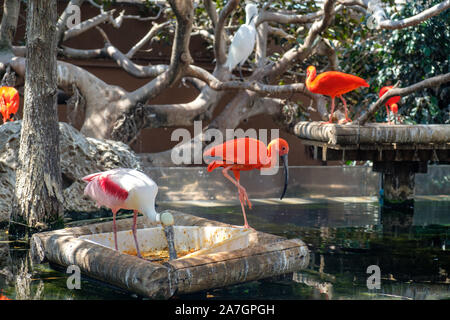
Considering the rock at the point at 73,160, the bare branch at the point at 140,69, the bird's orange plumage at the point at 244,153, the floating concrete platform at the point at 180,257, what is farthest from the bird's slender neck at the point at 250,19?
the floating concrete platform at the point at 180,257

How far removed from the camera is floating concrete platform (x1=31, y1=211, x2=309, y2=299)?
4.08 m

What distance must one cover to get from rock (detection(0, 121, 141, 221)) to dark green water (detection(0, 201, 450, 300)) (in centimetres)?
36

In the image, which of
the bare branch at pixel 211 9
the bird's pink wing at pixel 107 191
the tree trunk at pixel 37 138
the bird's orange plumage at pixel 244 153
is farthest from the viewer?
the bare branch at pixel 211 9

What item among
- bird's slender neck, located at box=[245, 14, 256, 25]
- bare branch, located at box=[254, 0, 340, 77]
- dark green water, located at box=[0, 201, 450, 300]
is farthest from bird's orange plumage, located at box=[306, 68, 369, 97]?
dark green water, located at box=[0, 201, 450, 300]

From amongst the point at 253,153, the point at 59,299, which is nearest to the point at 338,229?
the point at 253,153

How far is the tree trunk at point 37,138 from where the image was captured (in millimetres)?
6285

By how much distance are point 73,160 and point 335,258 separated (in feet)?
12.2

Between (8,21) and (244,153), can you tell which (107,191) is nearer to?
(244,153)

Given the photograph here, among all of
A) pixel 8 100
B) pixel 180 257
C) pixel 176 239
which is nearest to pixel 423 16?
pixel 176 239

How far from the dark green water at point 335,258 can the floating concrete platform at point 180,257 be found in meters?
0.16

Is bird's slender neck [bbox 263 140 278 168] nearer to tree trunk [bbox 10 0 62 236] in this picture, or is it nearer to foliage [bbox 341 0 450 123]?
tree trunk [bbox 10 0 62 236]

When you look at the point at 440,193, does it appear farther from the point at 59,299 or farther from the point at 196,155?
the point at 59,299

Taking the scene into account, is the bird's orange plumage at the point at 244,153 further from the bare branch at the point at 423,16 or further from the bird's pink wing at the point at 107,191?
the bare branch at the point at 423,16

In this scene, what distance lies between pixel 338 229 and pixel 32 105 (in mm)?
3692
